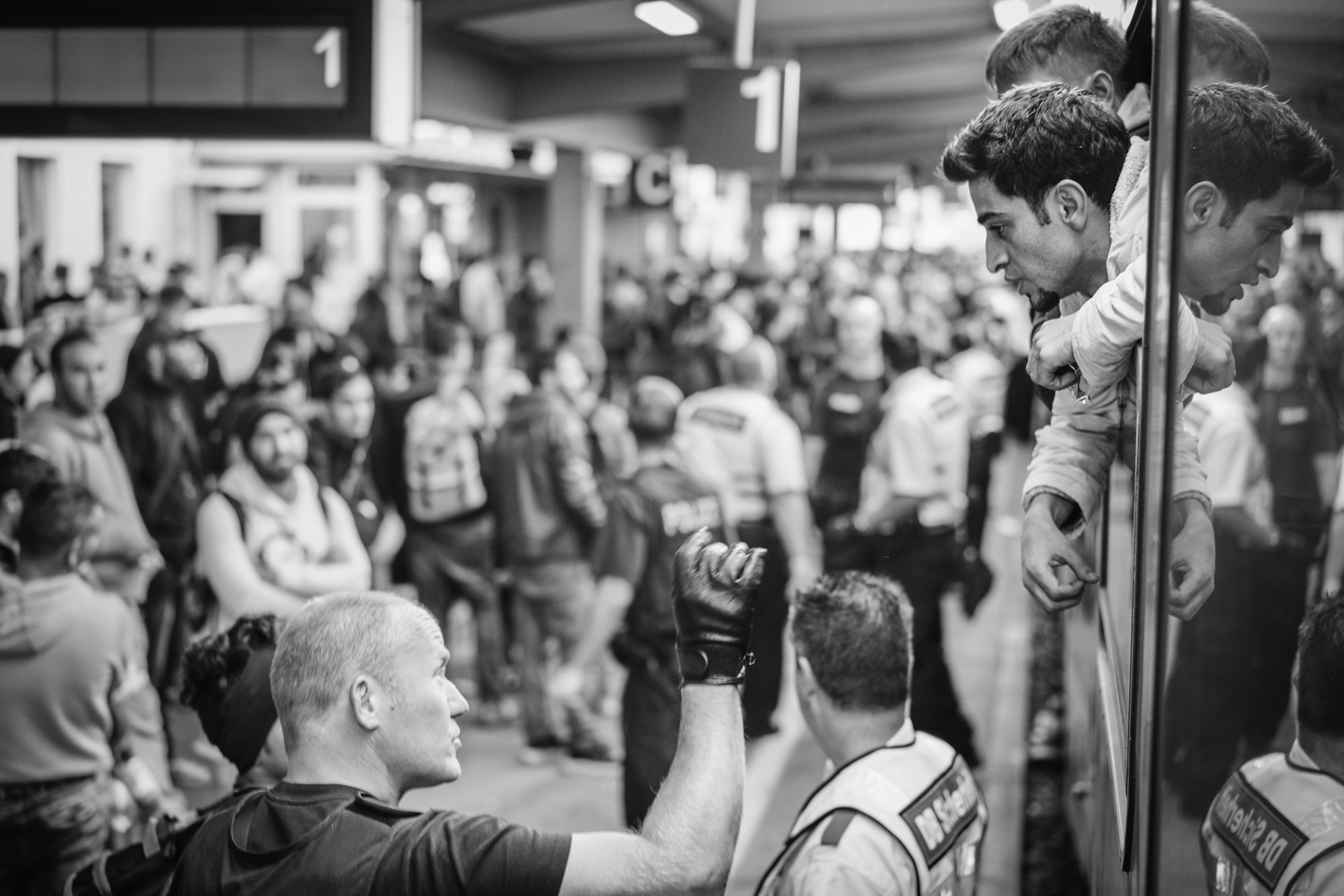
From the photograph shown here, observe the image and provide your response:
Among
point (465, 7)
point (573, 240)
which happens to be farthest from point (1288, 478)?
point (573, 240)

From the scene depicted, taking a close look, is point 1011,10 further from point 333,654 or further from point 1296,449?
point 333,654

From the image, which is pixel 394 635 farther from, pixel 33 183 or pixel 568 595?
pixel 33 183

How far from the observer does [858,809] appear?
2564 millimetres

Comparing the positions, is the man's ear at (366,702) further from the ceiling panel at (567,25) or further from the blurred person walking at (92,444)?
the ceiling panel at (567,25)

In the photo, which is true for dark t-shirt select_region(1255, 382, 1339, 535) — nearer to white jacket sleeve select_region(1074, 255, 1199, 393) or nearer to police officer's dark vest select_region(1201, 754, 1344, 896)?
police officer's dark vest select_region(1201, 754, 1344, 896)

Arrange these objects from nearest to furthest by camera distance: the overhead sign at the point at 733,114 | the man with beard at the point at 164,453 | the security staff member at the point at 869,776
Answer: the security staff member at the point at 869,776
the man with beard at the point at 164,453
the overhead sign at the point at 733,114

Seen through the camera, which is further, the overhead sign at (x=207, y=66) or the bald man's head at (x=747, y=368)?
the bald man's head at (x=747, y=368)

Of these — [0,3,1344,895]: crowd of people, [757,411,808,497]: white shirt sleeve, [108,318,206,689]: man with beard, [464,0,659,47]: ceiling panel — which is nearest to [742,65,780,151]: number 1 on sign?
[0,3,1344,895]: crowd of people

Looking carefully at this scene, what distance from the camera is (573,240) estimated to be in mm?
19984

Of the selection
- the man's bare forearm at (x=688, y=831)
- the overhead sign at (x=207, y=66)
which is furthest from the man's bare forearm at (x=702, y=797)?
the overhead sign at (x=207, y=66)

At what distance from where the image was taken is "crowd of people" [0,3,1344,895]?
2.05 metres

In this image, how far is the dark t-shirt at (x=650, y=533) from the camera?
5719 millimetres

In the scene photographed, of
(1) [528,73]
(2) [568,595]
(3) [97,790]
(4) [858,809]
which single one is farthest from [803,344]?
(4) [858,809]

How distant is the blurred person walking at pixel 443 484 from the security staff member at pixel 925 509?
202 centimetres
